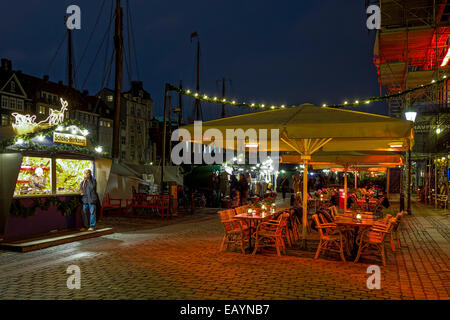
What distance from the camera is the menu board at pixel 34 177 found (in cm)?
993

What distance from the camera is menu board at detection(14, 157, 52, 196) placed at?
9.93m

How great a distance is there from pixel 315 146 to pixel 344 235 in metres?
2.09

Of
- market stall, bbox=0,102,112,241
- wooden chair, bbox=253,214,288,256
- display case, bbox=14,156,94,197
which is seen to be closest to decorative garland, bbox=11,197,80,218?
market stall, bbox=0,102,112,241

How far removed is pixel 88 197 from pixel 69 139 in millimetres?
1812

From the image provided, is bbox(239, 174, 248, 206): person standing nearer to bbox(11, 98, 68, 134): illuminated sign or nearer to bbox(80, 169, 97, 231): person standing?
bbox(80, 169, 97, 231): person standing

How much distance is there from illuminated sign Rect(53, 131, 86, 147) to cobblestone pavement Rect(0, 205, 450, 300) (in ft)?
9.90

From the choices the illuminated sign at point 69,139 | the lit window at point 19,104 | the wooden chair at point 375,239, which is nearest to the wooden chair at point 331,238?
the wooden chair at point 375,239

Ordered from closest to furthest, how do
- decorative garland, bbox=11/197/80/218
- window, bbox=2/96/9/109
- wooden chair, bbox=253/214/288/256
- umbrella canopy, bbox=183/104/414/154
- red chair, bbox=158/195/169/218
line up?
umbrella canopy, bbox=183/104/414/154, wooden chair, bbox=253/214/288/256, decorative garland, bbox=11/197/80/218, red chair, bbox=158/195/169/218, window, bbox=2/96/9/109

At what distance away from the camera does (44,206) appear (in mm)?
10242

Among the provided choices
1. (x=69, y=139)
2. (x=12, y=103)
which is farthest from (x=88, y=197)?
(x=12, y=103)

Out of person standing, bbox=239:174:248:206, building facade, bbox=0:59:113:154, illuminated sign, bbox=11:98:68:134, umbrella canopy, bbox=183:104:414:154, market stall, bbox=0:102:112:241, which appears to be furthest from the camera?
building facade, bbox=0:59:113:154

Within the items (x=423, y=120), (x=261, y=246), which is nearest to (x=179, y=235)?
(x=261, y=246)

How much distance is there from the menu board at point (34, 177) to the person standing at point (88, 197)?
0.94m
